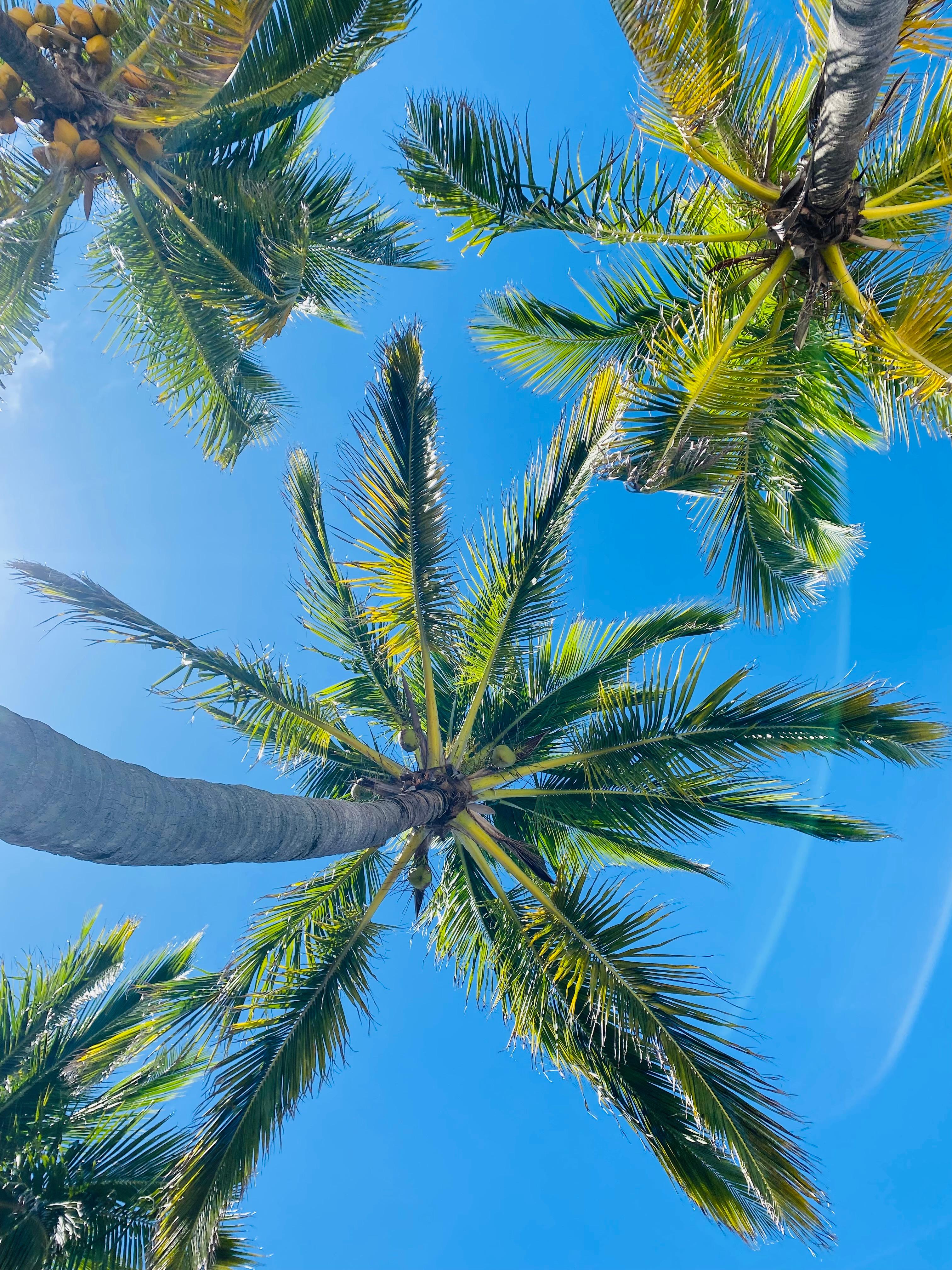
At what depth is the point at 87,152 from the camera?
5.62m

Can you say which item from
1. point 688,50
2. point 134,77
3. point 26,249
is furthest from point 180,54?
point 688,50

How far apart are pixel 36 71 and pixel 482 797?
21.0ft

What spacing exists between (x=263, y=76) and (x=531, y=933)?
7082mm

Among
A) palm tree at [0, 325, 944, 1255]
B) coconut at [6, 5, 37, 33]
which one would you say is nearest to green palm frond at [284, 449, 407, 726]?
palm tree at [0, 325, 944, 1255]

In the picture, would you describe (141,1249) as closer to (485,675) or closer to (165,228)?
(485,675)

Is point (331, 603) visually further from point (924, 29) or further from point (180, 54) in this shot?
point (924, 29)

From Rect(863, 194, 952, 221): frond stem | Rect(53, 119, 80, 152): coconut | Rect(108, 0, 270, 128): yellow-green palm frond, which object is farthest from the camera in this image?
Rect(53, 119, 80, 152): coconut

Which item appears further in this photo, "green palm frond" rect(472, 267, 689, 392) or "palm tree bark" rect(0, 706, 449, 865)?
"green palm frond" rect(472, 267, 689, 392)

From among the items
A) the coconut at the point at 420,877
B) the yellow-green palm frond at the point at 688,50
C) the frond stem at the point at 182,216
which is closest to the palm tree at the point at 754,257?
the yellow-green palm frond at the point at 688,50

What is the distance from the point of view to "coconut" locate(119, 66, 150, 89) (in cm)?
537

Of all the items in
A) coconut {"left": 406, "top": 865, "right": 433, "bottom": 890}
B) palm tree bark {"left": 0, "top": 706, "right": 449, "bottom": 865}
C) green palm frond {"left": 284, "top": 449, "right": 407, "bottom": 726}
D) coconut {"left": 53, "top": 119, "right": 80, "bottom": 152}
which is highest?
coconut {"left": 53, "top": 119, "right": 80, "bottom": 152}

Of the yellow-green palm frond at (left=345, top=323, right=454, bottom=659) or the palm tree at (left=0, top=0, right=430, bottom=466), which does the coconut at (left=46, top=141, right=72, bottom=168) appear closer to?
the palm tree at (left=0, top=0, right=430, bottom=466)

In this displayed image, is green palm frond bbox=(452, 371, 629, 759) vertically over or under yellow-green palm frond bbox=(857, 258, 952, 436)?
under

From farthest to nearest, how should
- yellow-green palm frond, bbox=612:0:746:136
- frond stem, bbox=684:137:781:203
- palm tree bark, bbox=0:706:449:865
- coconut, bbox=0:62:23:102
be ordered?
frond stem, bbox=684:137:781:203, coconut, bbox=0:62:23:102, yellow-green palm frond, bbox=612:0:746:136, palm tree bark, bbox=0:706:449:865
